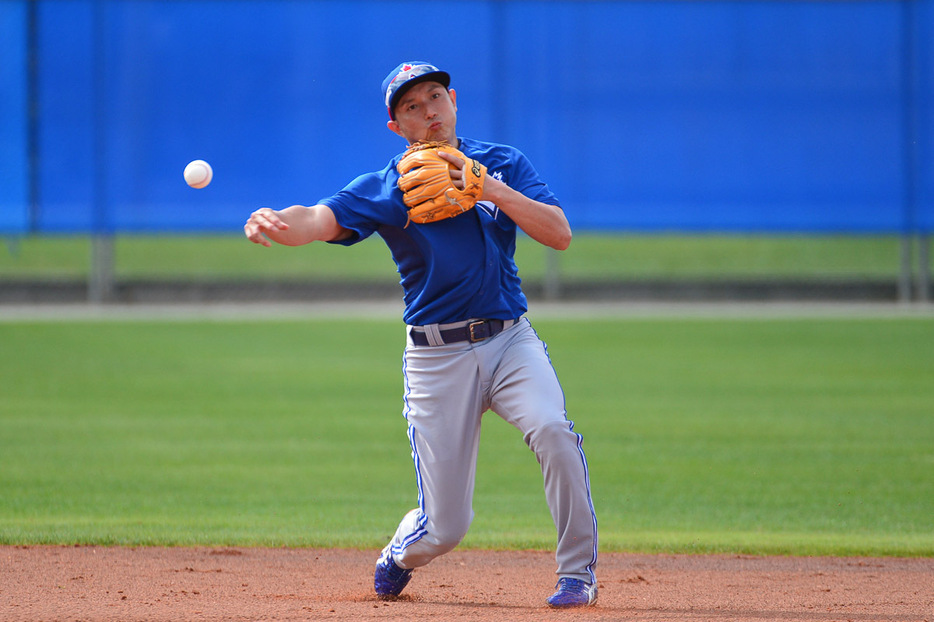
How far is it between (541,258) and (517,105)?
6.78 m

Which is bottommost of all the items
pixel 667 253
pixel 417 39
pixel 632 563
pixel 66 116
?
pixel 632 563

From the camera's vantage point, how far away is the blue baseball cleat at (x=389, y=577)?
13.9 ft

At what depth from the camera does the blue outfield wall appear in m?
A: 16.8

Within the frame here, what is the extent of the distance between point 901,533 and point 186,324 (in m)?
11.3

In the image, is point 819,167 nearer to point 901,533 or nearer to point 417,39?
point 417,39

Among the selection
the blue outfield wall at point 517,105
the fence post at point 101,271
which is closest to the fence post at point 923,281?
the blue outfield wall at point 517,105

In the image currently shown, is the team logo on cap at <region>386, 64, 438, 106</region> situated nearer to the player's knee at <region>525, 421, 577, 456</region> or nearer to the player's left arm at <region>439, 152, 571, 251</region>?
the player's left arm at <region>439, 152, 571, 251</region>

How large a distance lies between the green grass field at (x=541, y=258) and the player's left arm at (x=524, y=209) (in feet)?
47.4

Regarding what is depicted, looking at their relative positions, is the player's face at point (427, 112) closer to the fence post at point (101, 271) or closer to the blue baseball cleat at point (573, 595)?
the blue baseball cleat at point (573, 595)

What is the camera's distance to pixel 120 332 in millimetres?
14109

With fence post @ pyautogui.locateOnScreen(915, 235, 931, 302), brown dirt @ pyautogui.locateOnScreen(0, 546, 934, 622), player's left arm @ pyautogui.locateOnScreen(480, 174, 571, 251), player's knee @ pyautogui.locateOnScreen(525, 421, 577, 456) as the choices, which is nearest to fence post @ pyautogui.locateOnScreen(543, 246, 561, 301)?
fence post @ pyautogui.locateOnScreen(915, 235, 931, 302)

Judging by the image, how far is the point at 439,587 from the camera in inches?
181

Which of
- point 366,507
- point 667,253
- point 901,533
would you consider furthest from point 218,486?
point 667,253

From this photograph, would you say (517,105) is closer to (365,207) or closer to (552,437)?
(365,207)
